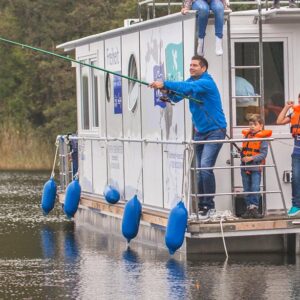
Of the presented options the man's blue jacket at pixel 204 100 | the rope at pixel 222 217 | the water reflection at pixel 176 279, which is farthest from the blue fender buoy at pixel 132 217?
the man's blue jacket at pixel 204 100

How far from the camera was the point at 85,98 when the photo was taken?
22.9 m

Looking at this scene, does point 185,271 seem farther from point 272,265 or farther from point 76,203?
point 76,203

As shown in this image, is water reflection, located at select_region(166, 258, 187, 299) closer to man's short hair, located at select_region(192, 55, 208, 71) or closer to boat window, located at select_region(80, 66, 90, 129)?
man's short hair, located at select_region(192, 55, 208, 71)

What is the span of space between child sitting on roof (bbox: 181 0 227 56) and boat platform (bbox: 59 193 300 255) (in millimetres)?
2213

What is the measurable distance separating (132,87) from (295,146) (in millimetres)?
3690

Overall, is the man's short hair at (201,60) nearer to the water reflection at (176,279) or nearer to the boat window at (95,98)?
the water reflection at (176,279)

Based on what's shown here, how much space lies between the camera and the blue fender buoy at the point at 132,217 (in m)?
17.3

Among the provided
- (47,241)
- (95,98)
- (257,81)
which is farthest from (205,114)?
(95,98)

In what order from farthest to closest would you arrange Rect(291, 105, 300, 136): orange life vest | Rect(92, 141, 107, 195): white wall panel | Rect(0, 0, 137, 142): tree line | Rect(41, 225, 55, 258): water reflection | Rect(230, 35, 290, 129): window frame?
Rect(0, 0, 137, 142): tree line → Rect(92, 141, 107, 195): white wall panel → Rect(41, 225, 55, 258): water reflection → Rect(230, 35, 290, 129): window frame → Rect(291, 105, 300, 136): orange life vest

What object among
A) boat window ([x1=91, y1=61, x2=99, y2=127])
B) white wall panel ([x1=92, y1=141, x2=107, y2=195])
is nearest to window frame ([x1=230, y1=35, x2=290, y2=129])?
white wall panel ([x1=92, y1=141, x2=107, y2=195])

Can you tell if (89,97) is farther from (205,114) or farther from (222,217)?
(222,217)

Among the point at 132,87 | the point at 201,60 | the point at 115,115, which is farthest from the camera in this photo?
the point at 115,115

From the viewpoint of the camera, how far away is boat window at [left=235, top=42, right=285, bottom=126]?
16797 mm

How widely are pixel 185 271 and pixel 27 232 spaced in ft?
20.4
